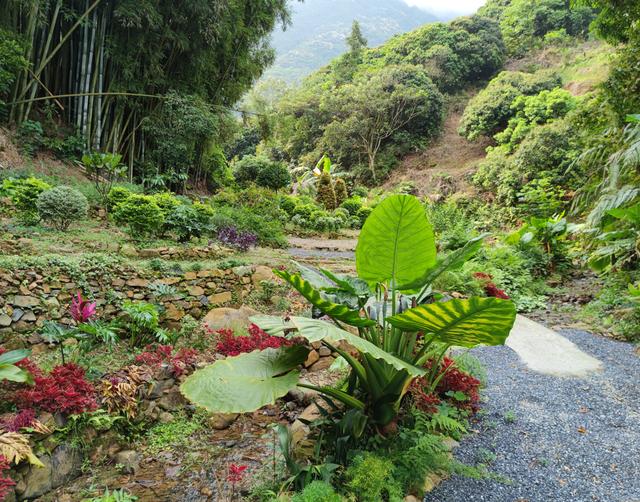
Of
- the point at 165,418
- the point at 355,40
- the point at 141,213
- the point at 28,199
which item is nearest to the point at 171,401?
the point at 165,418

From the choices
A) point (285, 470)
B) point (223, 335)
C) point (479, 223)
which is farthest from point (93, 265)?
point (479, 223)

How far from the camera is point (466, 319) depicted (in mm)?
1310

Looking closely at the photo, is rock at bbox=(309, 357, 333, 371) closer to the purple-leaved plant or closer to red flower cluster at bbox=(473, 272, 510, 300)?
red flower cluster at bbox=(473, 272, 510, 300)

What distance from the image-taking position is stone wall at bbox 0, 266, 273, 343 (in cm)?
306

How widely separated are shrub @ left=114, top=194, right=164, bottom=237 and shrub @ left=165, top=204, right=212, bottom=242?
0.23 m

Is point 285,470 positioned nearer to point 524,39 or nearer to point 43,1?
point 43,1

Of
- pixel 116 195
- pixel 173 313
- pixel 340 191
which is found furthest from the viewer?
pixel 340 191

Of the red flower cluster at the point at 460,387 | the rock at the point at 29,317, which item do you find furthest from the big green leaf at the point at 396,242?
the rock at the point at 29,317

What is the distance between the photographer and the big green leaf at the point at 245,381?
1.30 metres

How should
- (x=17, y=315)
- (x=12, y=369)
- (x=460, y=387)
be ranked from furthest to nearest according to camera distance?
(x=17, y=315) → (x=460, y=387) → (x=12, y=369)

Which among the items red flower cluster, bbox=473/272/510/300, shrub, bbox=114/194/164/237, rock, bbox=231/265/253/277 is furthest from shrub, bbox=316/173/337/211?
rock, bbox=231/265/253/277

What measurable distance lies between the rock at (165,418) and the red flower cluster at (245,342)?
63 cm

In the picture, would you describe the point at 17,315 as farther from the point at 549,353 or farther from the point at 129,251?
the point at 549,353

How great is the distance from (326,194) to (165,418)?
1281 centimetres
